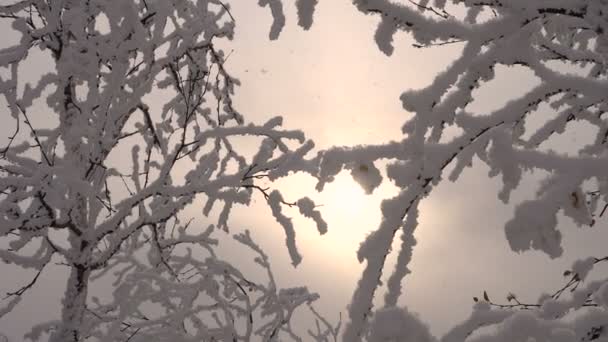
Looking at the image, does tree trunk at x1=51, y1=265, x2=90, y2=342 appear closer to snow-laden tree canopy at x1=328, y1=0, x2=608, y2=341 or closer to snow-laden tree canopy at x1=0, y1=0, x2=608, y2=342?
snow-laden tree canopy at x1=0, y1=0, x2=608, y2=342

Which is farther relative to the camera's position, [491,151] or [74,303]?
[74,303]

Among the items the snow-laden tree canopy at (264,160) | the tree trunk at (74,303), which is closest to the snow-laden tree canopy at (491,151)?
the snow-laden tree canopy at (264,160)

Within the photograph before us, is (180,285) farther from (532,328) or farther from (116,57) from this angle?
(532,328)

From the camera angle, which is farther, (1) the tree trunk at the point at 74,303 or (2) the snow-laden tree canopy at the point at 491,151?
(1) the tree trunk at the point at 74,303

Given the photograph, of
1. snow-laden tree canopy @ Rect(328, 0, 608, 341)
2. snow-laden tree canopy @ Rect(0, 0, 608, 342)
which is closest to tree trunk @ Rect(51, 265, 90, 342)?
snow-laden tree canopy @ Rect(0, 0, 608, 342)

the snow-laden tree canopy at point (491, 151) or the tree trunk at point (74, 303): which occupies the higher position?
the tree trunk at point (74, 303)

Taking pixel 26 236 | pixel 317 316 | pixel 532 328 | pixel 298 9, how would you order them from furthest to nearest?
pixel 317 316 < pixel 26 236 < pixel 298 9 < pixel 532 328

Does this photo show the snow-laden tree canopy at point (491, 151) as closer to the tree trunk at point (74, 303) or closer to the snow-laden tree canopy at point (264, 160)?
the snow-laden tree canopy at point (264, 160)

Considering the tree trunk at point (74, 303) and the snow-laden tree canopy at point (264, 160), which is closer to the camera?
the snow-laden tree canopy at point (264, 160)

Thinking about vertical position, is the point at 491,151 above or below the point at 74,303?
below

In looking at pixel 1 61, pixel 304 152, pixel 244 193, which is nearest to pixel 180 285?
pixel 244 193

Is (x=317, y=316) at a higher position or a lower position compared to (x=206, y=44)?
lower

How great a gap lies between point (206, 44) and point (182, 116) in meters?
1.21

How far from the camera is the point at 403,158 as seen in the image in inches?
57.9
